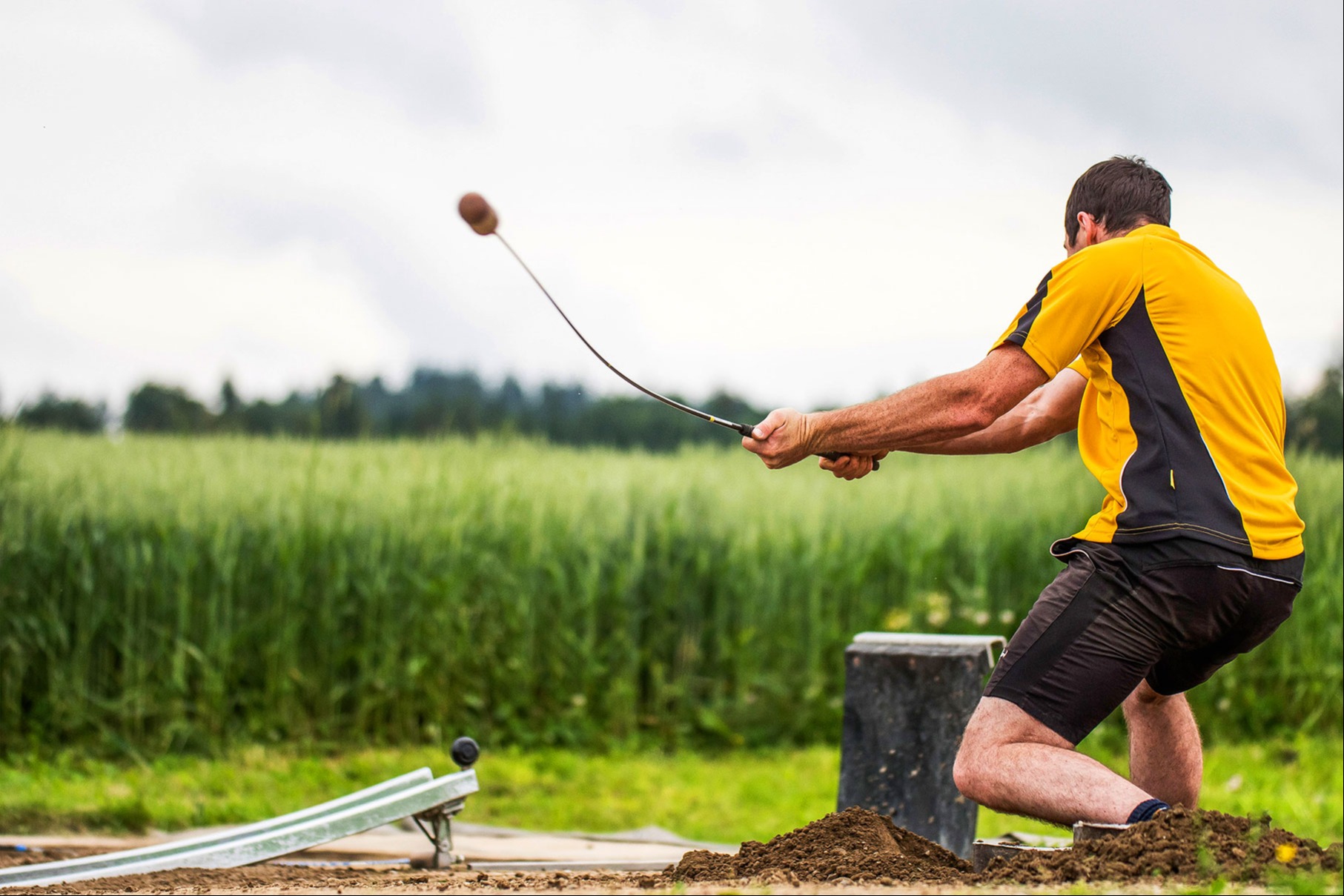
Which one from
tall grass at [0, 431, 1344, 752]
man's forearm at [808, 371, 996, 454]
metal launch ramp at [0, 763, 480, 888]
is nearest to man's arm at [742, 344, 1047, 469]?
man's forearm at [808, 371, 996, 454]

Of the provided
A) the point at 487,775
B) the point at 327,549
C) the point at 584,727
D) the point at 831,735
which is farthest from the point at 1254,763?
the point at 327,549

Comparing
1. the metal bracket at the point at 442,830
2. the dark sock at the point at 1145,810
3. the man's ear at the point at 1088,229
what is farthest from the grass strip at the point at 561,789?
the man's ear at the point at 1088,229

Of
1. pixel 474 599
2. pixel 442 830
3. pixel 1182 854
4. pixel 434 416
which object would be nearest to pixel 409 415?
pixel 434 416

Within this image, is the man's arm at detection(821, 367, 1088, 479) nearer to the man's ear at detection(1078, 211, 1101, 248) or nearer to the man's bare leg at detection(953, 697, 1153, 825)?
the man's ear at detection(1078, 211, 1101, 248)

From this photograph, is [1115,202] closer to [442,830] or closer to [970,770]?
[970,770]

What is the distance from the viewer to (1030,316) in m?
2.82

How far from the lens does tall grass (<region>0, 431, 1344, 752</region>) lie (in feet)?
22.2

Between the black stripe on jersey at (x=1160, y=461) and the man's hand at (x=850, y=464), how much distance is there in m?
0.72

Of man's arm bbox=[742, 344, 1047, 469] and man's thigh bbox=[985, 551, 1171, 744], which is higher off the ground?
man's arm bbox=[742, 344, 1047, 469]

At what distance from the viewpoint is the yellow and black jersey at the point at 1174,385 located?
2.70 meters

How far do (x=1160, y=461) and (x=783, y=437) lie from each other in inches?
34.3

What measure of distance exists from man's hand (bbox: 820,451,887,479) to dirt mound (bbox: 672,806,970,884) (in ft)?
2.96

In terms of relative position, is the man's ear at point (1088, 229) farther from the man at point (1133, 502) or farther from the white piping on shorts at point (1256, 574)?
the white piping on shorts at point (1256, 574)

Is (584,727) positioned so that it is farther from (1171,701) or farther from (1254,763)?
(1171,701)
